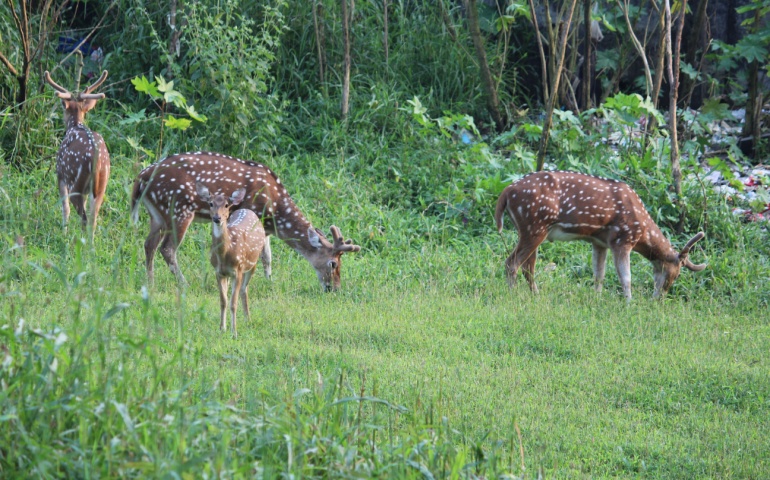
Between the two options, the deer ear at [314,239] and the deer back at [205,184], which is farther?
the deer ear at [314,239]

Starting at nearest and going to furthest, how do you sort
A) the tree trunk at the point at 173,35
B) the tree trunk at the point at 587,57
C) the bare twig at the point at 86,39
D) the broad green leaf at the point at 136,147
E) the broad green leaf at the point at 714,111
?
the broad green leaf at the point at 136,147 → the bare twig at the point at 86,39 → the tree trunk at the point at 173,35 → the broad green leaf at the point at 714,111 → the tree trunk at the point at 587,57

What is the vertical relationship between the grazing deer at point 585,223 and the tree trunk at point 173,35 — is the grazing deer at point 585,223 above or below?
below

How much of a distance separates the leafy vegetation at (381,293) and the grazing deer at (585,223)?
0.86 feet

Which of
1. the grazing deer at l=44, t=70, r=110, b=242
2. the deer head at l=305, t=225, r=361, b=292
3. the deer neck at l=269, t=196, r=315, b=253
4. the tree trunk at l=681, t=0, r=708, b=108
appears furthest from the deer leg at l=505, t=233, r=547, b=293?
the tree trunk at l=681, t=0, r=708, b=108

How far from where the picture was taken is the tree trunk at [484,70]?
492 inches

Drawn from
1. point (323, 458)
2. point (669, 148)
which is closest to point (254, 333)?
point (323, 458)

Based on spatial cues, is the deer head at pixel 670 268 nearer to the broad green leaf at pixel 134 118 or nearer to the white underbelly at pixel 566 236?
the white underbelly at pixel 566 236

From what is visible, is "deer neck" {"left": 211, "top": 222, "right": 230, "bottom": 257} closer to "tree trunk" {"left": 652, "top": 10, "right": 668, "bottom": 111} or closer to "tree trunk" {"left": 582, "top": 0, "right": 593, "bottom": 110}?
"tree trunk" {"left": 652, "top": 10, "right": 668, "bottom": 111}

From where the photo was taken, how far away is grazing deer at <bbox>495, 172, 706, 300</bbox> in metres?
9.22

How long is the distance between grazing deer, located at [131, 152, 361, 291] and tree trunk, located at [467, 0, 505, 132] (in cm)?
430

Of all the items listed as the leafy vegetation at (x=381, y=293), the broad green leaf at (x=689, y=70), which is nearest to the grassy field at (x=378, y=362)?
the leafy vegetation at (x=381, y=293)

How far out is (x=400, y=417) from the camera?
564cm

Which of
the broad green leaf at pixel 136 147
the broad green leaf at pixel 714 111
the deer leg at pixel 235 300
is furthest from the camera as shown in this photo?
the broad green leaf at pixel 714 111

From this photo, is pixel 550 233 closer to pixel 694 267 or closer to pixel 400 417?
pixel 694 267
